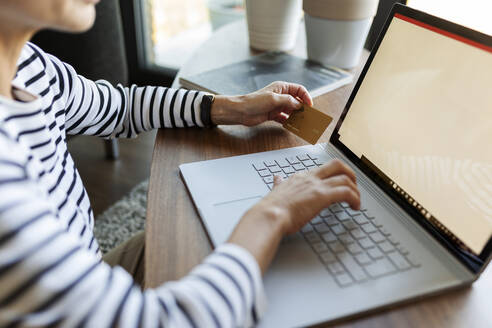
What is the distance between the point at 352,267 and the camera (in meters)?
0.51

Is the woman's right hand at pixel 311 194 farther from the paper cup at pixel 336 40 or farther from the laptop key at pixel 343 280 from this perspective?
the paper cup at pixel 336 40

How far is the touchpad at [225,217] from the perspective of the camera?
0.55 m

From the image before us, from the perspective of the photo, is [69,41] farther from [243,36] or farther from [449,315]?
→ [449,315]

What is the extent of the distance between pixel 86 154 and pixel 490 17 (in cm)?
→ 168

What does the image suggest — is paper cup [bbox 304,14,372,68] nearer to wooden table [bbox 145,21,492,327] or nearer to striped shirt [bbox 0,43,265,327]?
wooden table [bbox 145,21,492,327]

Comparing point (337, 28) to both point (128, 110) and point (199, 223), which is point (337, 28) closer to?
point (128, 110)

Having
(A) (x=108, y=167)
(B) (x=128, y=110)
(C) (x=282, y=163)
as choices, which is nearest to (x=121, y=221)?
(A) (x=108, y=167)

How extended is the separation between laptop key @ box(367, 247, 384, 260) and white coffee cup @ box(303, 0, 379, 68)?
28.5 inches

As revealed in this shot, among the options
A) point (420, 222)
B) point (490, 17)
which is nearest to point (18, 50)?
point (420, 222)

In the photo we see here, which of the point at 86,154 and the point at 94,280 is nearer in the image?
the point at 94,280

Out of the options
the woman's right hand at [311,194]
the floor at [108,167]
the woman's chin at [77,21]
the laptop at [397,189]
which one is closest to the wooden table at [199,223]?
the laptop at [397,189]

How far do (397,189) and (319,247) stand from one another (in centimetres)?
18

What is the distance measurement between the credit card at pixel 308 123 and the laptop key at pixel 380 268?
31 cm

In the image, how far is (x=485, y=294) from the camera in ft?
1.68
